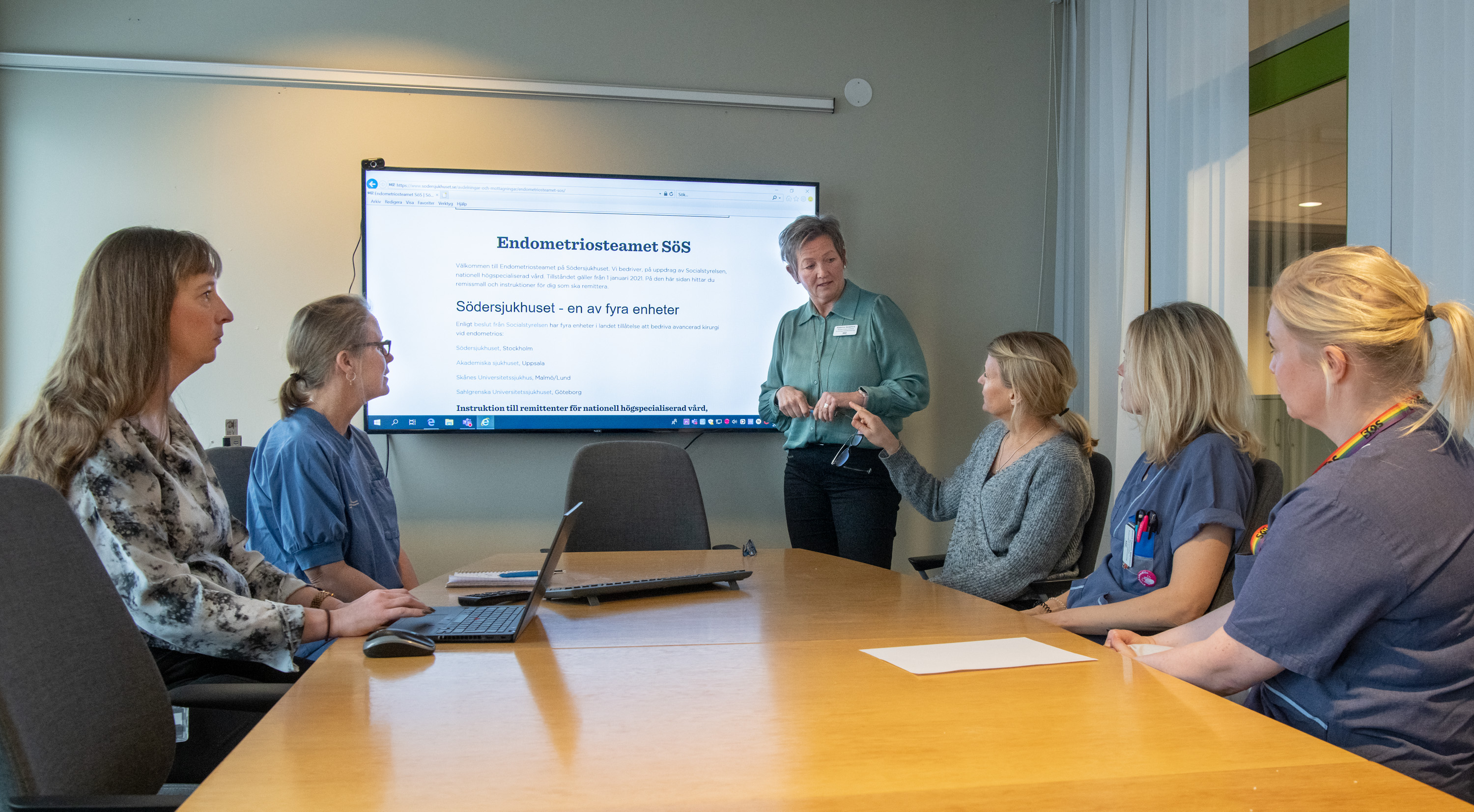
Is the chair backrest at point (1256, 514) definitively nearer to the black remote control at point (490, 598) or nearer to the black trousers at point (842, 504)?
the black remote control at point (490, 598)

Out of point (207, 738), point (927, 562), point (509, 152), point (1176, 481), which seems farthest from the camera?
point (509, 152)

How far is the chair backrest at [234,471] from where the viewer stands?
304cm

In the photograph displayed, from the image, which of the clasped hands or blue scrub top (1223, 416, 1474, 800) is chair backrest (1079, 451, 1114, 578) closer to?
the clasped hands

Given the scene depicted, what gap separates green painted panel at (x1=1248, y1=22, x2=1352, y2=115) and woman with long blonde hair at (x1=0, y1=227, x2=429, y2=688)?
9.51 feet

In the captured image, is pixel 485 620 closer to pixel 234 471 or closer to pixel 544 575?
pixel 544 575

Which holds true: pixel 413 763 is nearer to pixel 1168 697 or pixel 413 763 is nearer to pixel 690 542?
pixel 1168 697

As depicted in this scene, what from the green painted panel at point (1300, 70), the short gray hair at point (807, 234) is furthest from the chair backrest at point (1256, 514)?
the short gray hair at point (807, 234)

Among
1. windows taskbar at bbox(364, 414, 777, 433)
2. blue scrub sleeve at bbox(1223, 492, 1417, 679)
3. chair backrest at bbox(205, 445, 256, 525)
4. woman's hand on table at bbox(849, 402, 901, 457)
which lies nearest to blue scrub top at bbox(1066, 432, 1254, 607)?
blue scrub sleeve at bbox(1223, 492, 1417, 679)

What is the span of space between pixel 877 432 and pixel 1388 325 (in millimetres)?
1644

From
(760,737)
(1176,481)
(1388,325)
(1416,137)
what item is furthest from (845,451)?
(760,737)

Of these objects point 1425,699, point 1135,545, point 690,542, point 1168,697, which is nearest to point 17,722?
point 1168,697

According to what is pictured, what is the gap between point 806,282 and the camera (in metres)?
3.53

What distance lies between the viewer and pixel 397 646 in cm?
132

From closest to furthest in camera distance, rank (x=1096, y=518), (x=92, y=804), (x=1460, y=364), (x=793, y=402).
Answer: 1. (x=92, y=804)
2. (x=1460, y=364)
3. (x=1096, y=518)
4. (x=793, y=402)
